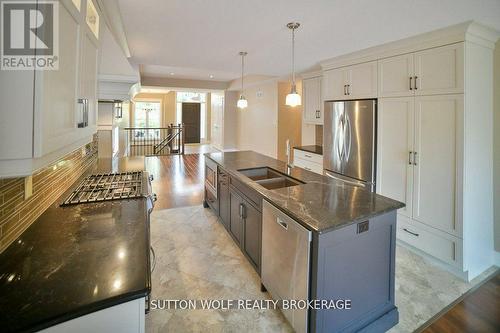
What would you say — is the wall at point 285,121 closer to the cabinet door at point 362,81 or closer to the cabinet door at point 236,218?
the cabinet door at point 362,81

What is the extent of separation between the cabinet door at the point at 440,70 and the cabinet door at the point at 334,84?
1.04 metres

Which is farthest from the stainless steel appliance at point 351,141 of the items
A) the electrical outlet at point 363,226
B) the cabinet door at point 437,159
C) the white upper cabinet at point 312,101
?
the electrical outlet at point 363,226

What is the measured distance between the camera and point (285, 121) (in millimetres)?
6680

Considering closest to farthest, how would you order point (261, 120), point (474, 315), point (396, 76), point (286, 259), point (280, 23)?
point (286, 259)
point (474, 315)
point (280, 23)
point (396, 76)
point (261, 120)

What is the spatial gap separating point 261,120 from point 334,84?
371 centimetres

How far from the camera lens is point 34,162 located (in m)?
0.82

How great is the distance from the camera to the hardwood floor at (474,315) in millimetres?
1914

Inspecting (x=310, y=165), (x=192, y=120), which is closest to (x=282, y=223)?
(x=310, y=165)

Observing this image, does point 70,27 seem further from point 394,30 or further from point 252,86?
point 252,86

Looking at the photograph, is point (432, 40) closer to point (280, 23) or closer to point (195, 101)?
point (280, 23)

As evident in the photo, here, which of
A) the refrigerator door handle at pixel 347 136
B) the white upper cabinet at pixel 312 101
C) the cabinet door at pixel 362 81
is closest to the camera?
the cabinet door at pixel 362 81

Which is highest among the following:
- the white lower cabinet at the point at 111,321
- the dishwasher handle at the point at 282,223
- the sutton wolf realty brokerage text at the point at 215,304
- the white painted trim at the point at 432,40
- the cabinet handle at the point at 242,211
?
the white painted trim at the point at 432,40

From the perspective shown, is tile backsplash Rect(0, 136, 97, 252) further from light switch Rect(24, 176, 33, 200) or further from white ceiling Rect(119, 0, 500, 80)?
white ceiling Rect(119, 0, 500, 80)

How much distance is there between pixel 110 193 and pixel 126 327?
1.29m
